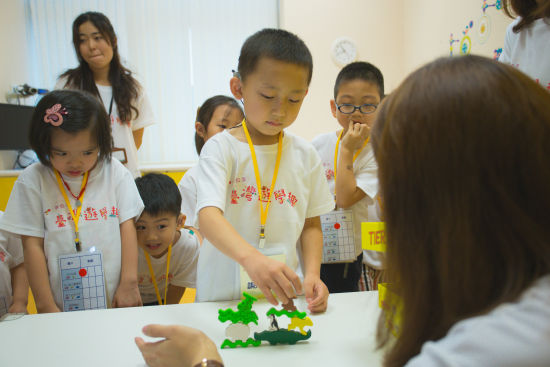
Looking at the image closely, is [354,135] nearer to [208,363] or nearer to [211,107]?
[211,107]

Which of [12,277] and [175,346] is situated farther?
[12,277]

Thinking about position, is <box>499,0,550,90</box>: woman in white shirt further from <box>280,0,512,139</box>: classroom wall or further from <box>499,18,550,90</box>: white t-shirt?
<box>280,0,512,139</box>: classroom wall

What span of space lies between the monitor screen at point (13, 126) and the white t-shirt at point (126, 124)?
63.0 inches

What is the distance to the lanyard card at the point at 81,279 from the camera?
1.24m

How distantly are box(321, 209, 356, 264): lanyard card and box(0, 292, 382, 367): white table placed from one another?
354mm

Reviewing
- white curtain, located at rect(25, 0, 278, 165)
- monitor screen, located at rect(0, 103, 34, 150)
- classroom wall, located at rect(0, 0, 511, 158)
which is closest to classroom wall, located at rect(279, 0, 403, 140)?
classroom wall, located at rect(0, 0, 511, 158)

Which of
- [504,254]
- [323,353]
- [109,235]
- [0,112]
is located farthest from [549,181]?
[0,112]

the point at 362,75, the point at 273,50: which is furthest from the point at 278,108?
the point at 362,75

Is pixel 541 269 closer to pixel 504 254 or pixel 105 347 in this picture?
pixel 504 254

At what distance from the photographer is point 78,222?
136 centimetres

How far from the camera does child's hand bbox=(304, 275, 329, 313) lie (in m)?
1.04

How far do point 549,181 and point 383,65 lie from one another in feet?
14.8

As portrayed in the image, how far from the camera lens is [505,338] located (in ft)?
1.31

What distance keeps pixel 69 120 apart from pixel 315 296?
3.34 feet
